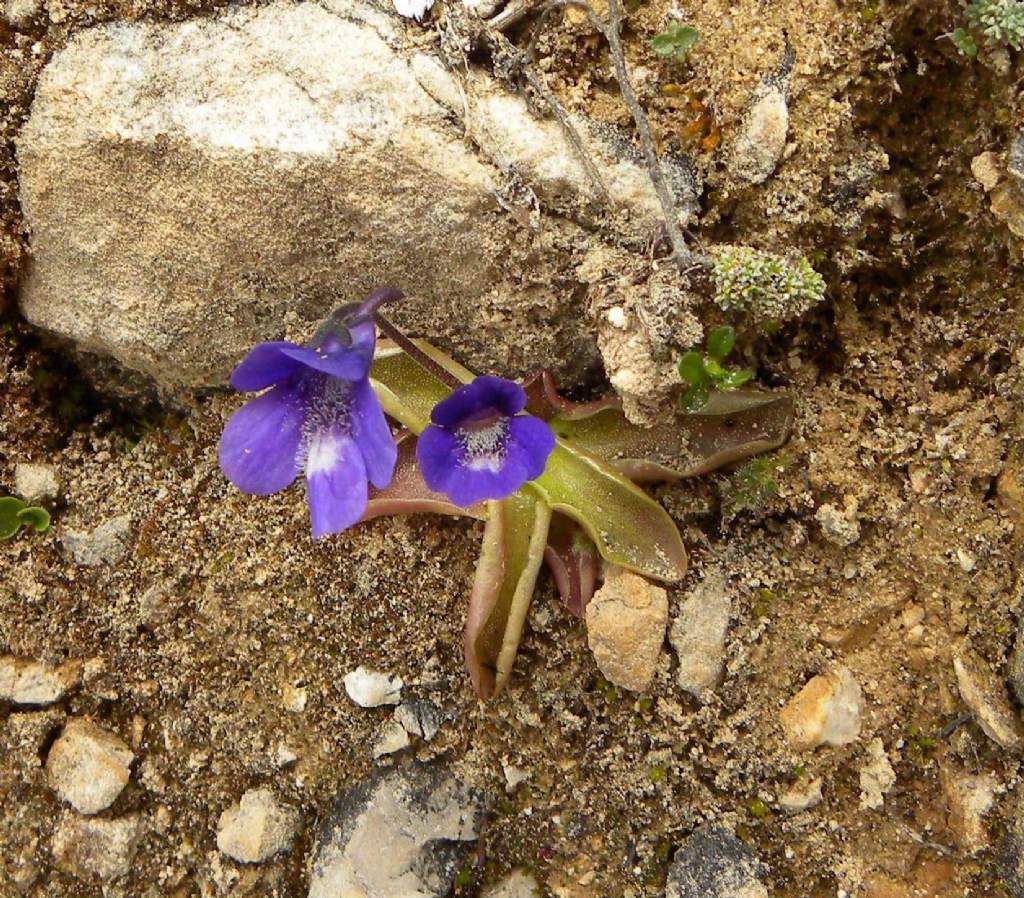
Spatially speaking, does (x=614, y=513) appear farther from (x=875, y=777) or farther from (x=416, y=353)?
(x=875, y=777)

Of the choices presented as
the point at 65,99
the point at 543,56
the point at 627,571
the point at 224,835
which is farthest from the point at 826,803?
the point at 65,99

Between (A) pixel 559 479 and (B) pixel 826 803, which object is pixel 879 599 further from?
(A) pixel 559 479

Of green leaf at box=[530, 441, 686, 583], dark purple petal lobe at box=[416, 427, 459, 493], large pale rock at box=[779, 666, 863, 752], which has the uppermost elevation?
dark purple petal lobe at box=[416, 427, 459, 493]

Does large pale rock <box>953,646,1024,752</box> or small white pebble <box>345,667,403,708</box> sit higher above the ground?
large pale rock <box>953,646,1024,752</box>

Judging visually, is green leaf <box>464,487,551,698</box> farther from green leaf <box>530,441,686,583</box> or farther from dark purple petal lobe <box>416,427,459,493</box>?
dark purple petal lobe <box>416,427,459,493</box>

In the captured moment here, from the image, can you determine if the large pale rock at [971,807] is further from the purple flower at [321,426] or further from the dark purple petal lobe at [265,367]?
the dark purple petal lobe at [265,367]

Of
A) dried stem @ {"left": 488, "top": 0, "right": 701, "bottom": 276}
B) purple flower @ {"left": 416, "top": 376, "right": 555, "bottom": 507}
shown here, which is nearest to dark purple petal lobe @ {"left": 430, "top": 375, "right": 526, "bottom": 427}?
purple flower @ {"left": 416, "top": 376, "right": 555, "bottom": 507}

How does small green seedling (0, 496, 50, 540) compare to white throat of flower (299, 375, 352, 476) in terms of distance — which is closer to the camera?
white throat of flower (299, 375, 352, 476)
